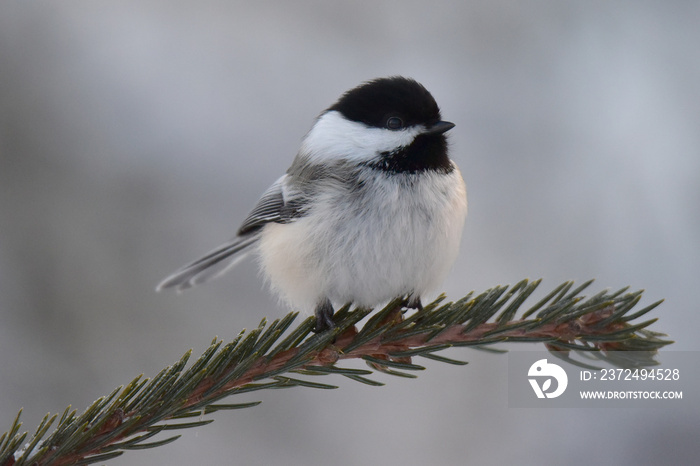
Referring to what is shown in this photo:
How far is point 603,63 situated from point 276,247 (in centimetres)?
150

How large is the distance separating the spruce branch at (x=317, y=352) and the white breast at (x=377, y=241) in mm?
117

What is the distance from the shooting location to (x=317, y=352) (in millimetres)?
876

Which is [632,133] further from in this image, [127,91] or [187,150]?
[127,91]

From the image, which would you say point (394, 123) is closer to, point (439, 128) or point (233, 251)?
point (439, 128)

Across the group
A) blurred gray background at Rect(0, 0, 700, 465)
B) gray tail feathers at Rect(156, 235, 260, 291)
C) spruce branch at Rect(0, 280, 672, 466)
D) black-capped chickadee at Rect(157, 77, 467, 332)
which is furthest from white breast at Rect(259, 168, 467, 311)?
blurred gray background at Rect(0, 0, 700, 465)

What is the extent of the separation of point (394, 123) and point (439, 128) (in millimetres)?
85

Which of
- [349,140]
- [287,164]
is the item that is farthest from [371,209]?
[287,164]

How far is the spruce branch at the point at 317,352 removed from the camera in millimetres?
675

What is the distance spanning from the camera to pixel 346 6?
7.51ft

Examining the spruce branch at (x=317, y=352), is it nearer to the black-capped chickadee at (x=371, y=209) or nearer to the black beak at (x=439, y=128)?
the black-capped chickadee at (x=371, y=209)

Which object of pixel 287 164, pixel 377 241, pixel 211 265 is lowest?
pixel 211 265

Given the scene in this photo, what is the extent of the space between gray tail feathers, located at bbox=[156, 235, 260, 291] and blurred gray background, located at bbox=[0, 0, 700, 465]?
516 mm

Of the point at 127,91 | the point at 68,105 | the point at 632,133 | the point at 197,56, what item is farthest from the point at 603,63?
the point at 68,105

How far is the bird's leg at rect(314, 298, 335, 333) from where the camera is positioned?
3.54 ft
